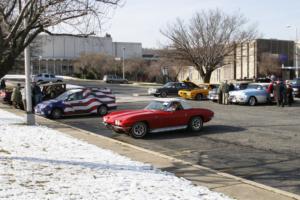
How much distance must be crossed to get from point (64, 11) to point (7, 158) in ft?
12.2

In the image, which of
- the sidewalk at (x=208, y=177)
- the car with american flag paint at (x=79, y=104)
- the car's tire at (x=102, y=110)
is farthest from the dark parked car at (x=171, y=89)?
the sidewalk at (x=208, y=177)

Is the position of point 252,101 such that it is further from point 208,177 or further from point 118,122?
point 208,177

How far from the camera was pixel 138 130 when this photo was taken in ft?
54.1

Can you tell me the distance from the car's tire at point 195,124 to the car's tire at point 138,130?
1876 millimetres

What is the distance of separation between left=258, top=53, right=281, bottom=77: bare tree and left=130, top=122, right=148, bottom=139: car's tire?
62009 mm

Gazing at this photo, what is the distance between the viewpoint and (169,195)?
792 cm

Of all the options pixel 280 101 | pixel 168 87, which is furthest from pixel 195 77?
pixel 280 101

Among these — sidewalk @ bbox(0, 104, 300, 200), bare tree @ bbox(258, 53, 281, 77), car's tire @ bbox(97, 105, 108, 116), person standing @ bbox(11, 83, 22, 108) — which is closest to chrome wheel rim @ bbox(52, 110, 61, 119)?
car's tire @ bbox(97, 105, 108, 116)

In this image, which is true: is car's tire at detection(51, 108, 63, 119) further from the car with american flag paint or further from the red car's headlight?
the red car's headlight

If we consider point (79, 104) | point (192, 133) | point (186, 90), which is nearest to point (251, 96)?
point (186, 90)

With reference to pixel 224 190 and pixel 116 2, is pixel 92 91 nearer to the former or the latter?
pixel 116 2

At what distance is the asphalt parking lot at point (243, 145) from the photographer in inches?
419

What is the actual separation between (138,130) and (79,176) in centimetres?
733

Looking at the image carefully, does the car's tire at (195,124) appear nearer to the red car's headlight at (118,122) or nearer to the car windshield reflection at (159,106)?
the car windshield reflection at (159,106)
